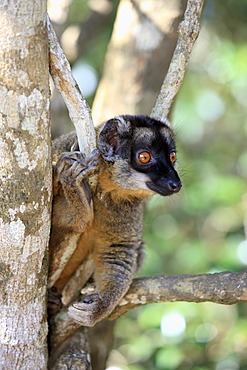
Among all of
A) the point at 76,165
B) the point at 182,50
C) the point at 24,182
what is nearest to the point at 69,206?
the point at 76,165

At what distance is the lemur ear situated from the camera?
4.41 metres

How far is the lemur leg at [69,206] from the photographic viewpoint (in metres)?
4.05

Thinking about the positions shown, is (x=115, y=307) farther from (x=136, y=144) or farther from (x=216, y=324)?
(x=216, y=324)

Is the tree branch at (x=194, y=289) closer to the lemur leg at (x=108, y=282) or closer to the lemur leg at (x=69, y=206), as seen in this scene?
the lemur leg at (x=108, y=282)

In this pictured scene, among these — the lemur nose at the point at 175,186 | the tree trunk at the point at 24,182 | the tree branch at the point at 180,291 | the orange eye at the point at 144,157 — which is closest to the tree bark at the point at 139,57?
the orange eye at the point at 144,157

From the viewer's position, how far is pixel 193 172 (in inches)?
316

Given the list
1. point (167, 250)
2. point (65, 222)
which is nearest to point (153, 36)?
point (65, 222)

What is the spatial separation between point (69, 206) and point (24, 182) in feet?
2.70

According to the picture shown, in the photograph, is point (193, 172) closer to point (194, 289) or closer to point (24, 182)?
point (194, 289)

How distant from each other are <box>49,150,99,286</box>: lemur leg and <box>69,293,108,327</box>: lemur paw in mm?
381

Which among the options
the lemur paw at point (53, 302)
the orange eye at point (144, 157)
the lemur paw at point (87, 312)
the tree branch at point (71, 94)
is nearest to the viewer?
the tree branch at point (71, 94)

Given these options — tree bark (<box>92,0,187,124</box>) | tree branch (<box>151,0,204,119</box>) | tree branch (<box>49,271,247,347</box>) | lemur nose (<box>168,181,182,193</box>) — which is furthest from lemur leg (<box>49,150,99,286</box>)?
tree bark (<box>92,0,187,124</box>)

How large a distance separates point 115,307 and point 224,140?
6.62 meters

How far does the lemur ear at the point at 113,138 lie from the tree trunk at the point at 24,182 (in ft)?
2.71
